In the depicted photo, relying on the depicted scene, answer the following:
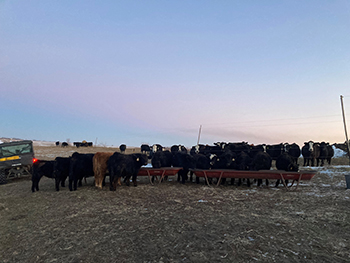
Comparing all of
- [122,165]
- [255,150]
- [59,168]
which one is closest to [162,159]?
[122,165]

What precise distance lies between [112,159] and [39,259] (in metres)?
6.03

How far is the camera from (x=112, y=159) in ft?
33.7

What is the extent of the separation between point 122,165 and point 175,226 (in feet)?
16.8

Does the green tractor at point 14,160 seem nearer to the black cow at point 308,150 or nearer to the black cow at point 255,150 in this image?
the black cow at point 255,150

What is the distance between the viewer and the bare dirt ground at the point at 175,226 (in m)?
4.39

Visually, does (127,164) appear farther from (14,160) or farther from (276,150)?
(276,150)

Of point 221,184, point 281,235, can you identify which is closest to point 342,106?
point 221,184

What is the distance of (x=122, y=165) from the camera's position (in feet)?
33.1

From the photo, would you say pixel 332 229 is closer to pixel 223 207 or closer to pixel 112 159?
pixel 223 207

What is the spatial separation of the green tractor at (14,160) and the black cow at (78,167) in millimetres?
5733

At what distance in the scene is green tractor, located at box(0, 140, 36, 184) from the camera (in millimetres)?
12852

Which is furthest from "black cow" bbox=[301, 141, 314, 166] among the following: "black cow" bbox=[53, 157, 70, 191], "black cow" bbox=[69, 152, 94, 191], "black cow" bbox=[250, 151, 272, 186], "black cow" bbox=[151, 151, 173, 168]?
"black cow" bbox=[53, 157, 70, 191]

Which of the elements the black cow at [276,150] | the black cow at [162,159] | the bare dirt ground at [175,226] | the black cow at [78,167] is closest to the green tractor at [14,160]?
the bare dirt ground at [175,226]

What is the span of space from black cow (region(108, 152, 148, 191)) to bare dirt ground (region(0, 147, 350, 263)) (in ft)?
2.89
